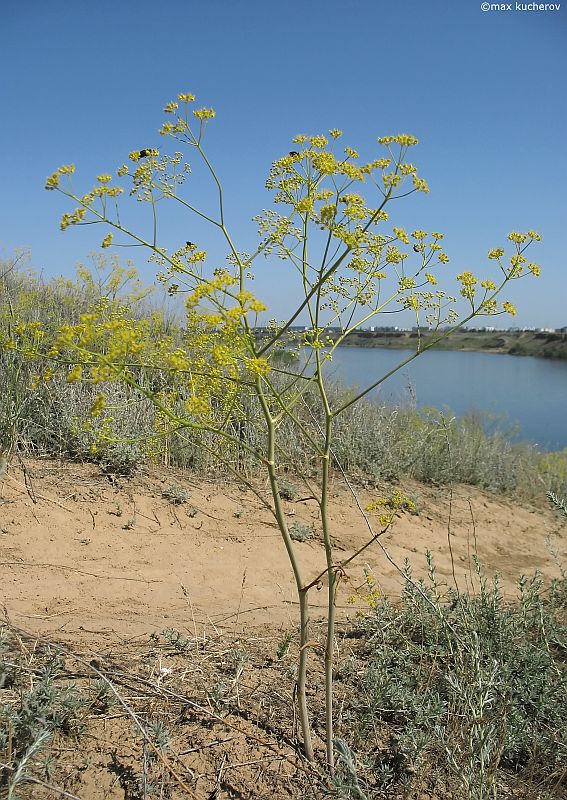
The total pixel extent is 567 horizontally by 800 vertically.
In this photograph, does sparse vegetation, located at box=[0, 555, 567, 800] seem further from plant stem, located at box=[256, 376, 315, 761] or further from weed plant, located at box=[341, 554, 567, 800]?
plant stem, located at box=[256, 376, 315, 761]

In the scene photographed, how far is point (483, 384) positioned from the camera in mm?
20797

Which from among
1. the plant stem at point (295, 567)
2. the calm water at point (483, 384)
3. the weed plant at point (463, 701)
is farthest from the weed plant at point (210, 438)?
the plant stem at point (295, 567)

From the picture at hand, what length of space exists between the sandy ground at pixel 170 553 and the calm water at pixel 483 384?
2692 mm

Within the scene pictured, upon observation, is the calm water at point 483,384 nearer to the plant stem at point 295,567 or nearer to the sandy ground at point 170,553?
the sandy ground at point 170,553

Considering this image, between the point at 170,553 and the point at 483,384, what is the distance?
1813cm

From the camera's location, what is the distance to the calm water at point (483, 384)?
30.6ft

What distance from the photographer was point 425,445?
284 inches

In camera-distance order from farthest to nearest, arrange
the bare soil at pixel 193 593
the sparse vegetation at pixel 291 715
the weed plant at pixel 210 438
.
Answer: the weed plant at pixel 210 438 → the bare soil at pixel 193 593 → the sparse vegetation at pixel 291 715

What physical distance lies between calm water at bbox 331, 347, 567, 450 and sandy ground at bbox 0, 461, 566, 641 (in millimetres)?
2692

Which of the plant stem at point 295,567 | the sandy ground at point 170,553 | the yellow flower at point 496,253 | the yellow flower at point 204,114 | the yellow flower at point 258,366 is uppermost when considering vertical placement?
the yellow flower at point 204,114

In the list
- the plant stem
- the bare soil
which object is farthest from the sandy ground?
the plant stem

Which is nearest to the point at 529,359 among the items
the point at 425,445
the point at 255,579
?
the point at 425,445

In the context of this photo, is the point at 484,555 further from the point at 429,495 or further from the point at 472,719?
the point at 472,719

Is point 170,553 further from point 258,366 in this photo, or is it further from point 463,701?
point 258,366
